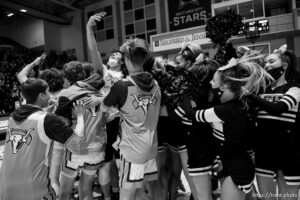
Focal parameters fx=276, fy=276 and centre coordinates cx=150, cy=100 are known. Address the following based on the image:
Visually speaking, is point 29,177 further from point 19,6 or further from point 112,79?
point 19,6

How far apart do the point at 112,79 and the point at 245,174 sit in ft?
6.10

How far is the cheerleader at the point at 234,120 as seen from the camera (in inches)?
80.0

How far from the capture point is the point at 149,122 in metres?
2.18

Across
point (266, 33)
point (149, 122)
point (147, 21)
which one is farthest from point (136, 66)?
point (147, 21)

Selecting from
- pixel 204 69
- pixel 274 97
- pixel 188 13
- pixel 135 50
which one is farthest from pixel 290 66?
pixel 188 13

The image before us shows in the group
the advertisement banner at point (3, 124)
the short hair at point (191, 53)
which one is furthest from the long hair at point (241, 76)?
the advertisement banner at point (3, 124)

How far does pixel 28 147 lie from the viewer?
1.91m

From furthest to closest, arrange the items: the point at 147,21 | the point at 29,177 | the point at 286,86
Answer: the point at 147,21, the point at 286,86, the point at 29,177

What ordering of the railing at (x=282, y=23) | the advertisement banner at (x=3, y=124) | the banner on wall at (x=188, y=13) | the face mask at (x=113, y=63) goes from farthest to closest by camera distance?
1. the banner on wall at (x=188, y=13)
2. the railing at (x=282, y=23)
3. the advertisement banner at (x=3, y=124)
4. the face mask at (x=113, y=63)

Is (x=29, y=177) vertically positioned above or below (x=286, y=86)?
below

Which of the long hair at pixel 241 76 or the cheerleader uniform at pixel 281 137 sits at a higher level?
the long hair at pixel 241 76

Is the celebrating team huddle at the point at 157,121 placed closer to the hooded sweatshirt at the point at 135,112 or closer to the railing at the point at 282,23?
the hooded sweatshirt at the point at 135,112

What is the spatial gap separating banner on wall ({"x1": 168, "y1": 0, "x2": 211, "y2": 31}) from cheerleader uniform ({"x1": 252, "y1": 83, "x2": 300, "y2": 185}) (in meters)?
15.2

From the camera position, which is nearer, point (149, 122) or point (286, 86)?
point (149, 122)
